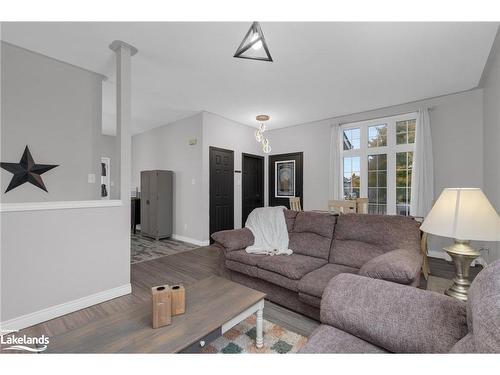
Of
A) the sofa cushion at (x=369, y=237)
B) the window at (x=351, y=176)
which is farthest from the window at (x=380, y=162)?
the sofa cushion at (x=369, y=237)

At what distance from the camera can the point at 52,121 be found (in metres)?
2.63

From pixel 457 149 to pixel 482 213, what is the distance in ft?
10.4

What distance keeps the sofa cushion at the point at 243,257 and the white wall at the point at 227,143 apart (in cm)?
204

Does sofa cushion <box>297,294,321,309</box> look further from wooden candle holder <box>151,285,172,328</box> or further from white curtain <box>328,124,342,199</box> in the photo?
white curtain <box>328,124,342,199</box>

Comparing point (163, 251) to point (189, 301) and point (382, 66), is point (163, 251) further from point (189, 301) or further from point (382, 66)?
point (382, 66)

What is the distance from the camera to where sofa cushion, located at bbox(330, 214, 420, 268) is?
211 cm

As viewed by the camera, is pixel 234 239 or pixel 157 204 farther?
pixel 157 204

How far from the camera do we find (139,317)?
1.34 m

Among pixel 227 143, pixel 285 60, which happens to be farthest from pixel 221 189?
pixel 285 60

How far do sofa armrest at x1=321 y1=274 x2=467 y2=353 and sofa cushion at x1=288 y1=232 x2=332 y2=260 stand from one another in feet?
3.86

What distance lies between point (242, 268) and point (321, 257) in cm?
86

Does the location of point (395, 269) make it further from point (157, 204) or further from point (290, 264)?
point (157, 204)
